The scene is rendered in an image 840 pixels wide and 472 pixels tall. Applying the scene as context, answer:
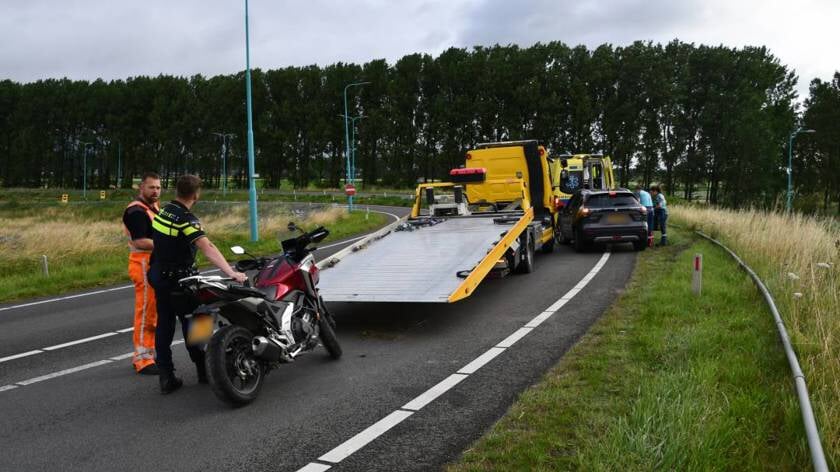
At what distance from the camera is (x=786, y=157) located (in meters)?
68.4

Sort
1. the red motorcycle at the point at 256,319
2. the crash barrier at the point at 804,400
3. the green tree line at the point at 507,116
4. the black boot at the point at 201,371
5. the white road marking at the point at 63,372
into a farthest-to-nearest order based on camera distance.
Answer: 1. the green tree line at the point at 507,116
2. the white road marking at the point at 63,372
3. the black boot at the point at 201,371
4. the red motorcycle at the point at 256,319
5. the crash barrier at the point at 804,400

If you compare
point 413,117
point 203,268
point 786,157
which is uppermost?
point 413,117

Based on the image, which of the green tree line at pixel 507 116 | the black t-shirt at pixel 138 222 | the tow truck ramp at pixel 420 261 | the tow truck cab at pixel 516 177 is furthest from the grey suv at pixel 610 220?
the green tree line at pixel 507 116

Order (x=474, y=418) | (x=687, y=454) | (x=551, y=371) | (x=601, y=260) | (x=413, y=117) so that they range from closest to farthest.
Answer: (x=687, y=454), (x=474, y=418), (x=551, y=371), (x=601, y=260), (x=413, y=117)

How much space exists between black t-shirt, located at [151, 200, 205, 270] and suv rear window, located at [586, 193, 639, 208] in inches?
452

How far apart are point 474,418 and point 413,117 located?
70094 mm

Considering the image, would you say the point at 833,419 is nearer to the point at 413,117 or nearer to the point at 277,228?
the point at 277,228

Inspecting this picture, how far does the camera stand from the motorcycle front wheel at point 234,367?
4609 millimetres

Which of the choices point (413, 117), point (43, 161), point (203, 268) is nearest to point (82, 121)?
point (43, 161)

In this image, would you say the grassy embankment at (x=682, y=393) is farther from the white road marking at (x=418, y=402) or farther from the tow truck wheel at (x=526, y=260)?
the tow truck wheel at (x=526, y=260)

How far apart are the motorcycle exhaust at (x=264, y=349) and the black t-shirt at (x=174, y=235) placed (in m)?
0.96

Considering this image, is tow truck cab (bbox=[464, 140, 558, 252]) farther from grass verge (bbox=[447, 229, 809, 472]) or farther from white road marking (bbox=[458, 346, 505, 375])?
white road marking (bbox=[458, 346, 505, 375])

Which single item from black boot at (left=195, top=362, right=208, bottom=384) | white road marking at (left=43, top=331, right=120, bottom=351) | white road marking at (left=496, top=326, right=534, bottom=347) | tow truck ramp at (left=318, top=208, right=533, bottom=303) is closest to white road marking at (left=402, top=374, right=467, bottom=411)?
white road marking at (left=496, top=326, right=534, bottom=347)

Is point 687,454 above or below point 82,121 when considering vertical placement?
below
